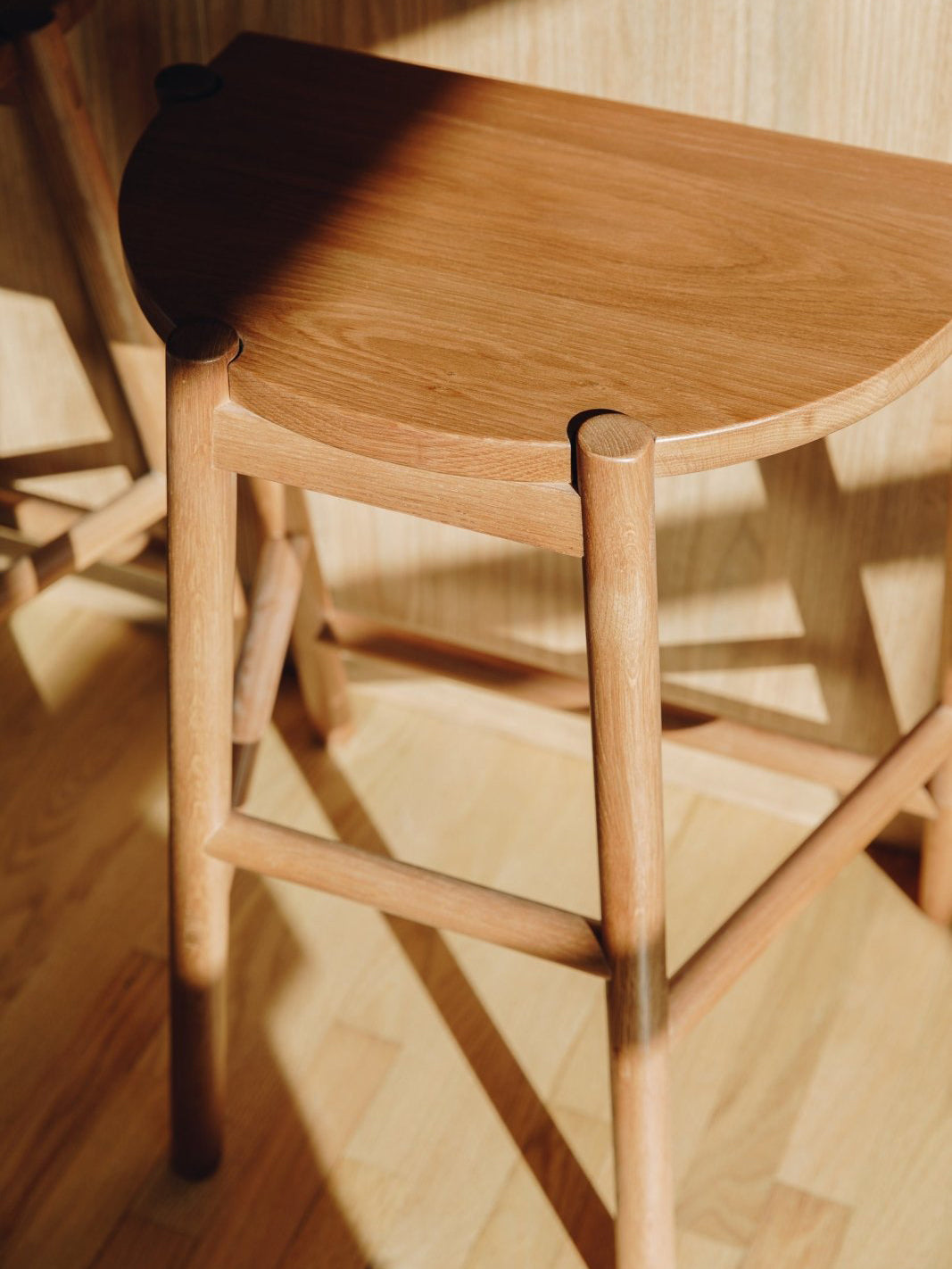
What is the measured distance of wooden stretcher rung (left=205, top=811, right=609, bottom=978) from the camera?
86 centimetres

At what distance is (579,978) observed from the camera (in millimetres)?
1241

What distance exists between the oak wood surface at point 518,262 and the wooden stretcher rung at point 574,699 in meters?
0.43

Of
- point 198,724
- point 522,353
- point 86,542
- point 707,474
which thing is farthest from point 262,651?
point 522,353

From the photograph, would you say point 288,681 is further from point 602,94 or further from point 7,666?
point 602,94

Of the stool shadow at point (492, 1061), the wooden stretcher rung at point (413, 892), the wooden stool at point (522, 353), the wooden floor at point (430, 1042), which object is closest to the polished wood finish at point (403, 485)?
the wooden stool at point (522, 353)

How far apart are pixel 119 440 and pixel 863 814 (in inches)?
32.6

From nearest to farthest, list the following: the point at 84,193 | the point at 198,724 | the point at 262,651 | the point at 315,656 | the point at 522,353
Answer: the point at 522,353
the point at 198,724
the point at 84,193
the point at 262,651
the point at 315,656

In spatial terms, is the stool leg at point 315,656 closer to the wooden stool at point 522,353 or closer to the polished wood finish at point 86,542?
the polished wood finish at point 86,542

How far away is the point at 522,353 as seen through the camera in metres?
0.72

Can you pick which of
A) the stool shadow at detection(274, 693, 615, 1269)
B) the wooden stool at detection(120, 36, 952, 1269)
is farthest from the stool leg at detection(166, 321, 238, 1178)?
the stool shadow at detection(274, 693, 615, 1269)

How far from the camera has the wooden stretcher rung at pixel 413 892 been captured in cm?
86

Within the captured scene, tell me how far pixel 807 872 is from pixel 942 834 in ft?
0.90

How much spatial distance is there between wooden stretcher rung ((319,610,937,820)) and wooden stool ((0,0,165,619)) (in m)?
0.21

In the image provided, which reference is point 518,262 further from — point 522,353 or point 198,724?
point 198,724
